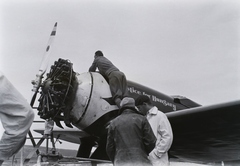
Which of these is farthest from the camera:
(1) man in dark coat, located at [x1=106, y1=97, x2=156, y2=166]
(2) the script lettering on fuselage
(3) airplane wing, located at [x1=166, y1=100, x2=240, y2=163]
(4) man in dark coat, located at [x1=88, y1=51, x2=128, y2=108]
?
(2) the script lettering on fuselage

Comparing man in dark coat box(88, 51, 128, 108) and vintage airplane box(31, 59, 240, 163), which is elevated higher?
man in dark coat box(88, 51, 128, 108)

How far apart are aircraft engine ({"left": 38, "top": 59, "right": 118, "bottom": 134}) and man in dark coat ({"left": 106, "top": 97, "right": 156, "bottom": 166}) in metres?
2.07

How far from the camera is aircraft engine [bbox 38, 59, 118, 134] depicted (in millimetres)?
5223

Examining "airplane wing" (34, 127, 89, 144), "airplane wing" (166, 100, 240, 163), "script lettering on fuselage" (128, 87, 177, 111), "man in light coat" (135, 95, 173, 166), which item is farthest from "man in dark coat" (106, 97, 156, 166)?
"airplane wing" (34, 127, 89, 144)

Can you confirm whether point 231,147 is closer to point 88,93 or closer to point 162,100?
point 162,100

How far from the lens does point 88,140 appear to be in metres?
6.89

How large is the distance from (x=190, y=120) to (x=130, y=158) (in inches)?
138

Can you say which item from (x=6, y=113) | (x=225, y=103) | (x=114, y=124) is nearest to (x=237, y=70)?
(x=225, y=103)

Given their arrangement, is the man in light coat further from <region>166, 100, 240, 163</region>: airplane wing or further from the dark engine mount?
<region>166, 100, 240, 163</region>: airplane wing

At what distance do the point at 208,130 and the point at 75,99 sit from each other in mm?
3047

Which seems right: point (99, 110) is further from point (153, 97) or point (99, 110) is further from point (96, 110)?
point (153, 97)

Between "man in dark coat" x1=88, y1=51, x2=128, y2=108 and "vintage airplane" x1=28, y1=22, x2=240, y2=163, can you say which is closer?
"vintage airplane" x1=28, y1=22, x2=240, y2=163

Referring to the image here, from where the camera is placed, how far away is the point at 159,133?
4.35 meters

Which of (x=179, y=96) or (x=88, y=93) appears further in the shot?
(x=179, y=96)
